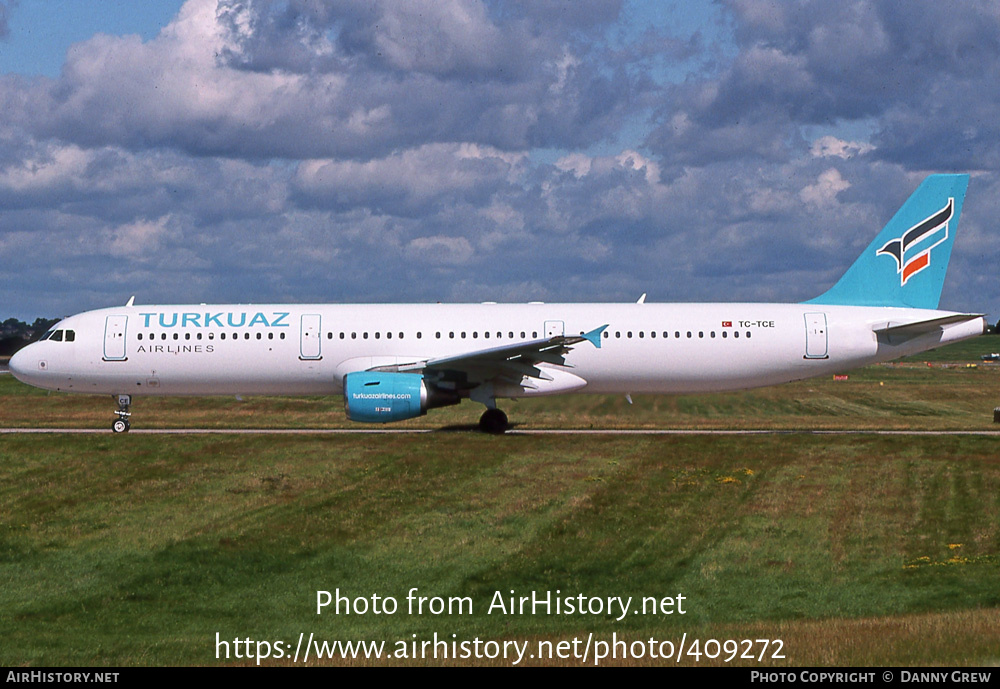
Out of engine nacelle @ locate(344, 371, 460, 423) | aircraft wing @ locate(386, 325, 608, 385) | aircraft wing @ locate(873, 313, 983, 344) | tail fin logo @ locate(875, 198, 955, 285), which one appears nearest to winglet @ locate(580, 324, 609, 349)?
aircraft wing @ locate(386, 325, 608, 385)

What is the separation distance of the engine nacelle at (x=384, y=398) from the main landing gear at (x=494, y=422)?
125 inches

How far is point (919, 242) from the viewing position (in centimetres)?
3409

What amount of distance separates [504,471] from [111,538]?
31.5 feet

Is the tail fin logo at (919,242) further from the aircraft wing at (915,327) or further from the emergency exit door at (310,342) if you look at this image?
the emergency exit door at (310,342)

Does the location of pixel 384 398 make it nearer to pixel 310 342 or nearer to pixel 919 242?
pixel 310 342

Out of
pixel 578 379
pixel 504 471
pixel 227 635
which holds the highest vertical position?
pixel 578 379

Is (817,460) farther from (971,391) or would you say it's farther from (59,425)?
(971,391)

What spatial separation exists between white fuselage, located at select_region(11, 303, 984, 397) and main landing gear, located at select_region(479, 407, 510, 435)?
0.79 meters

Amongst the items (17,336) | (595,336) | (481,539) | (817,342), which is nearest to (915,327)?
(817,342)

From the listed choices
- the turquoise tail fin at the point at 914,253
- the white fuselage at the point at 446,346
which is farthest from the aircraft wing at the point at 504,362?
the turquoise tail fin at the point at 914,253

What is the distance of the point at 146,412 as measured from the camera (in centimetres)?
4425

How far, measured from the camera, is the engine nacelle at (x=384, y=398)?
29844mm

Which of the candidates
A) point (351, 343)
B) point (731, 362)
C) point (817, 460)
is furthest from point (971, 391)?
point (351, 343)

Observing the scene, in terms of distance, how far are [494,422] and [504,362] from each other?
2636 mm
